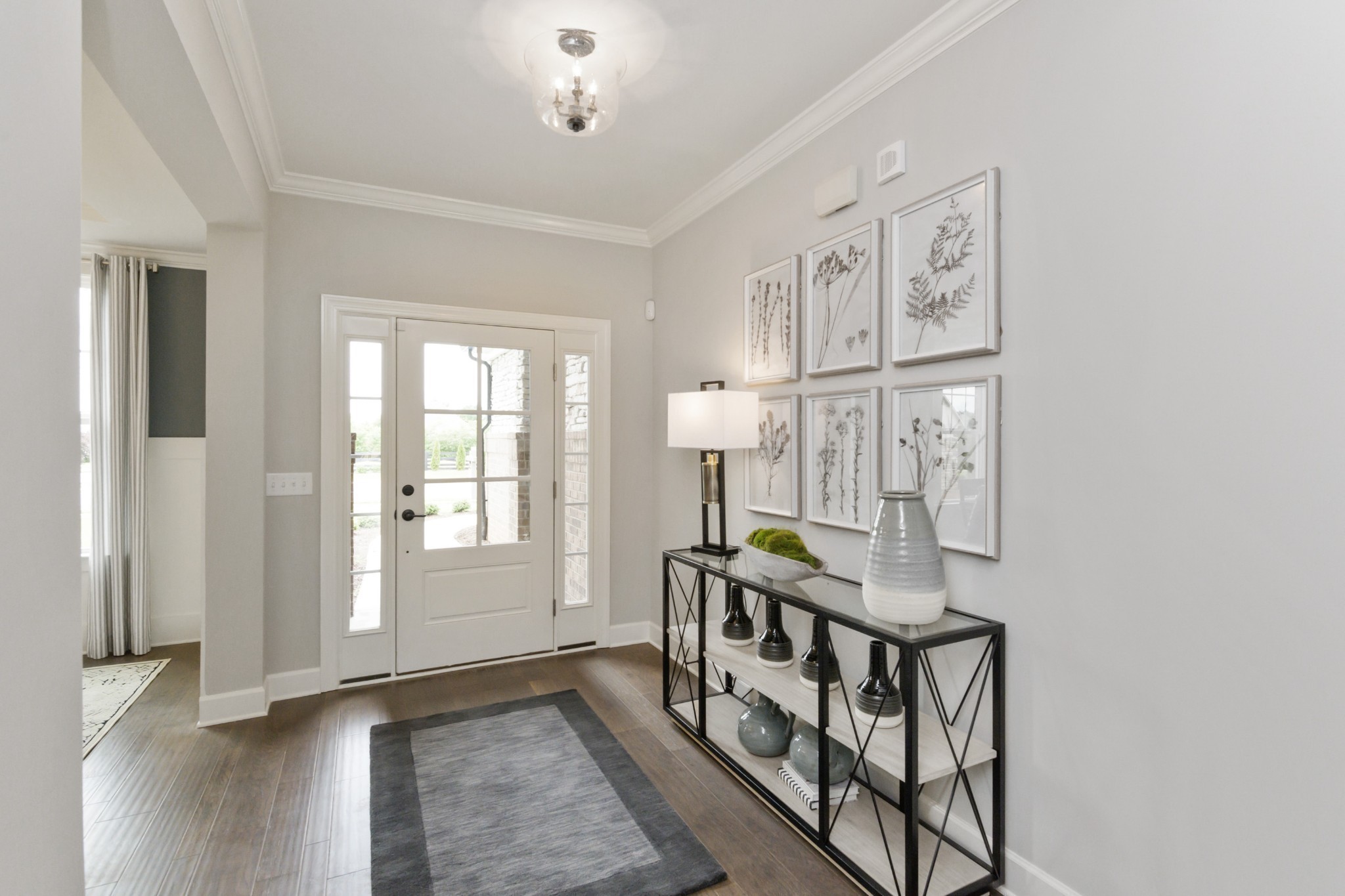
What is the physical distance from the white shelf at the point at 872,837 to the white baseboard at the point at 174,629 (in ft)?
12.0

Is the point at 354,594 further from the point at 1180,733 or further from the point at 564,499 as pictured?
the point at 1180,733

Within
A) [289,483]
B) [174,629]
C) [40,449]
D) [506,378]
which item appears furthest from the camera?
[174,629]

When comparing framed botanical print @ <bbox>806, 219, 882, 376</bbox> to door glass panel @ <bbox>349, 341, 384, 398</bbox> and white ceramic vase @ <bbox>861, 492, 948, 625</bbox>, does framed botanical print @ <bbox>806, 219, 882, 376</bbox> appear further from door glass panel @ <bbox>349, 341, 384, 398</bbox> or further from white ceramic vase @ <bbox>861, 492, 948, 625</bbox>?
door glass panel @ <bbox>349, 341, 384, 398</bbox>

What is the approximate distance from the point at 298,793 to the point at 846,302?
8.91 feet

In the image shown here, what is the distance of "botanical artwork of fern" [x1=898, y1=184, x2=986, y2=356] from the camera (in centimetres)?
193

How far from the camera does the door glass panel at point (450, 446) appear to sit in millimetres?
A: 3584

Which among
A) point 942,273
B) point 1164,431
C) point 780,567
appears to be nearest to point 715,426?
point 780,567

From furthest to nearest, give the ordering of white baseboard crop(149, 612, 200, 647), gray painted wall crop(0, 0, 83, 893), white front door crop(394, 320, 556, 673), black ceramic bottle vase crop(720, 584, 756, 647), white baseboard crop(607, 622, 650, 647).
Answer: white baseboard crop(149, 612, 200, 647) → white baseboard crop(607, 622, 650, 647) → white front door crop(394, 320, 556, 673) → black ceramic bottle vase crop(720, 584, 756, 647) → gray painted wall crop(0, 0, 83, 893)

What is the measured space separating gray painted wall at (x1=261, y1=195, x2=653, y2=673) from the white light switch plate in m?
0.03

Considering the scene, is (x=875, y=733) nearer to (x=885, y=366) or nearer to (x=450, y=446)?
(x=885, y=366)

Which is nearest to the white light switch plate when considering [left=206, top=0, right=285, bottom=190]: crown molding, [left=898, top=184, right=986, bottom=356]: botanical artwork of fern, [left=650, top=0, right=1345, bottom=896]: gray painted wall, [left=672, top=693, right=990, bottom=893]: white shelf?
[left=206, top=0, right=285, bottom=190]: crown molding

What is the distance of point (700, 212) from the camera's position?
139 inches

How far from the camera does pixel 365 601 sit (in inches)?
137

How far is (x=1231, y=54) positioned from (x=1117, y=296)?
1.71 ft
